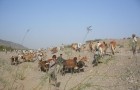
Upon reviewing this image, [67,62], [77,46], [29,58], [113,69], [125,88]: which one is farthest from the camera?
[77,46]

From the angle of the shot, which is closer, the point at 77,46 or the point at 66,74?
the point at 66,74

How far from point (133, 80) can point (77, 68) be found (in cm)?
455

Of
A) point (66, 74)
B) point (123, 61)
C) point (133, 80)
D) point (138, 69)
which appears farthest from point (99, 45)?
point (133, 80)

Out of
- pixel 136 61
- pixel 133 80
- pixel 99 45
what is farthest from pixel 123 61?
pixel 133 80

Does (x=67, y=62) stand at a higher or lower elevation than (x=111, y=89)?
higher

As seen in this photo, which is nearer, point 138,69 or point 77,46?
point 138,69

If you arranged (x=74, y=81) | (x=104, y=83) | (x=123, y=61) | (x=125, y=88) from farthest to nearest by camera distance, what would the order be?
(x=123, y=61) → (x=74, y=81) → (x=104, y=83) → (x=125, y=88)

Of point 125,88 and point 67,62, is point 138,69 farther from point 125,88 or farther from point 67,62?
point 67,62

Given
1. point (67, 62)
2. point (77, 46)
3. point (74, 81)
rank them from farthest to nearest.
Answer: point (77, 46) → point (67, 62) → point (74, 81)

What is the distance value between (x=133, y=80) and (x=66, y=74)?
16.5 ft

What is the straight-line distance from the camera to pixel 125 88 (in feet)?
35.2

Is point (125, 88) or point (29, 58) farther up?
point (29, 58)

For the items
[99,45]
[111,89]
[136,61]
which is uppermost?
[99,45]

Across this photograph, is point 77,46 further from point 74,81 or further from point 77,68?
point 74,81
